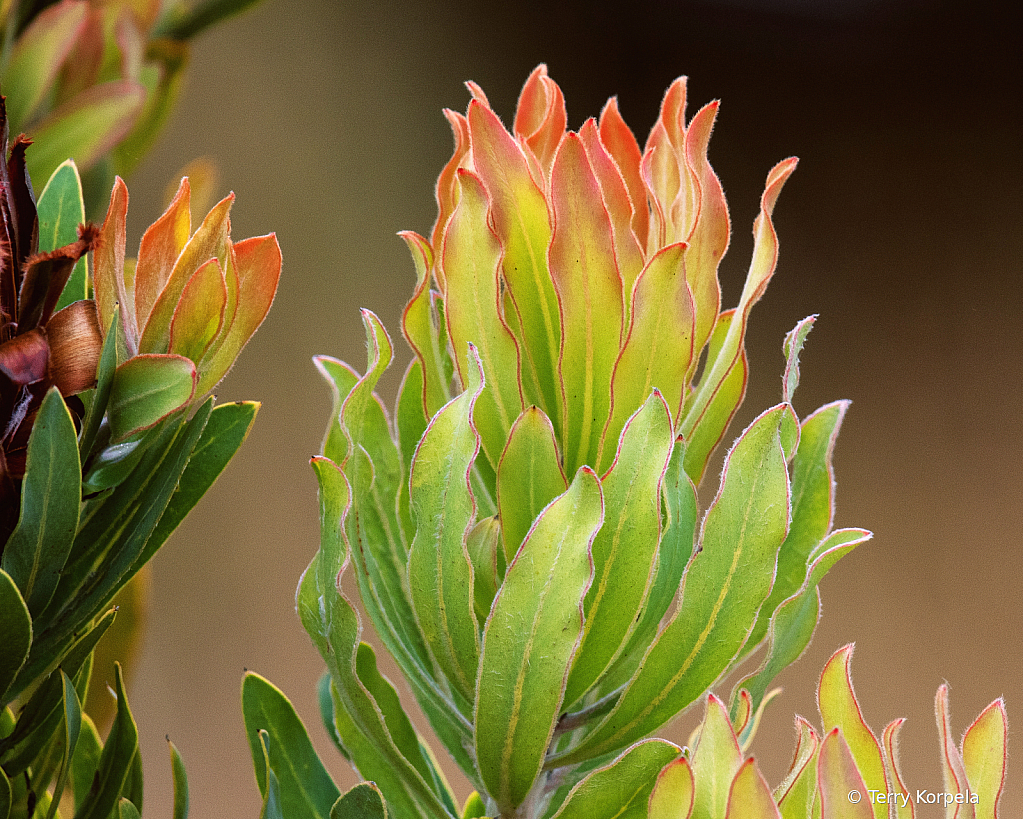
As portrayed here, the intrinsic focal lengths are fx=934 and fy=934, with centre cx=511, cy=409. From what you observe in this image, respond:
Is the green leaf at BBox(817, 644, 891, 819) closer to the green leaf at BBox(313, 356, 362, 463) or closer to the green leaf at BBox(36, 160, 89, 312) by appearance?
the green leaf at BBox(313, 356, 362, 463)

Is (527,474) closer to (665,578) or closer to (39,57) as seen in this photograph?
(665,578)

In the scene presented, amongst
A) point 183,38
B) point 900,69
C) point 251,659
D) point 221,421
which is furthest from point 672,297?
point 900,69

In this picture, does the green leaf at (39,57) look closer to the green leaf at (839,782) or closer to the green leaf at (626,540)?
the green leaf at (626,540)

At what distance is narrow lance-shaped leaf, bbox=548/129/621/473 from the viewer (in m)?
0.36

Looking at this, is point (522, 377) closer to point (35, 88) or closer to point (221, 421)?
point (221, 421)

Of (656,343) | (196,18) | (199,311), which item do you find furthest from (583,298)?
(196,18)

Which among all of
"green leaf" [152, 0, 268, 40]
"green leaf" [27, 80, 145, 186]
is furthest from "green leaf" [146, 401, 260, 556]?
"green leaf" [152, 0, 268, 40]

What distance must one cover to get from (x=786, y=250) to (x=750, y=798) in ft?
7.89

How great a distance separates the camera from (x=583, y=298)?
0.38 m

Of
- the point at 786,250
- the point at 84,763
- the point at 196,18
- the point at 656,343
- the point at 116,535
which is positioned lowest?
the point at 84,763

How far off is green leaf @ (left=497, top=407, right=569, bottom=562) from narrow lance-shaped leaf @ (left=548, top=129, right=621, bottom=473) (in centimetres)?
3

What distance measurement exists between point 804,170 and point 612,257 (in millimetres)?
2360

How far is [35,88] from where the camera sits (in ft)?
2.34

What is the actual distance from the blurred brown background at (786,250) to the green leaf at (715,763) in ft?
5.87
